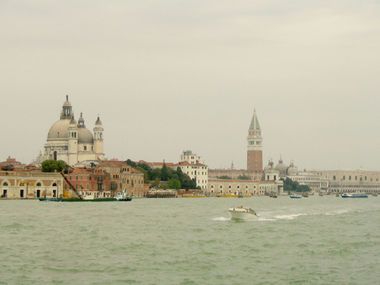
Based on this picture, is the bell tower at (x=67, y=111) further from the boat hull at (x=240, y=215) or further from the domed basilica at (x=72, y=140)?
the boat hull at (x=240, y=215)

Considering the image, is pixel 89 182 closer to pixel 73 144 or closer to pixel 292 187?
pixel 73 144

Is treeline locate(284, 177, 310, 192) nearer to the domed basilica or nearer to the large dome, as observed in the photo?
the domed basilica

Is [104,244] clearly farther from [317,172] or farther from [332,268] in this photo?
[317,172]

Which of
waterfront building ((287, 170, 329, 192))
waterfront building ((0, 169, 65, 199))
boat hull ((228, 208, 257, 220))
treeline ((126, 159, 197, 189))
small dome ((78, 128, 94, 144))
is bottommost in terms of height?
boat hull ((228, 208, 257, 220))

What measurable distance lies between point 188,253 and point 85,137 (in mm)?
86793

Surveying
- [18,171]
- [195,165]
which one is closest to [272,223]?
[18,171]

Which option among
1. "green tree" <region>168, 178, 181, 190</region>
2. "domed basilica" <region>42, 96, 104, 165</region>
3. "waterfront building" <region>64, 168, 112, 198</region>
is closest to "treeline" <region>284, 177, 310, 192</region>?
"domed basilica" <region>42, 96, 104, 165</region>

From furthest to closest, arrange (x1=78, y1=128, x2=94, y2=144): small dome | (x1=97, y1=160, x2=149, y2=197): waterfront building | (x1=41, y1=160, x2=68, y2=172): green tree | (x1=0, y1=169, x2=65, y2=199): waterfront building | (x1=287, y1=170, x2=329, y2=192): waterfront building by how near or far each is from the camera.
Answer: (x1=287, y1=170, x2=329, y2=192): waterfront building → (x1=78, y1=128, x2=94, y2=144): small dome → (x1=97, y1=160, x2=149, y2=197): waterfront building → (x1=41, y1=160, x2=68, y2=172): green tree → (x1=0, y1=169, x2=65, y2=199): waterfront building

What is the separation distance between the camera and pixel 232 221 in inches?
1540

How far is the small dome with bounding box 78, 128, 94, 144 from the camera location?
110m

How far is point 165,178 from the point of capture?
105 metres

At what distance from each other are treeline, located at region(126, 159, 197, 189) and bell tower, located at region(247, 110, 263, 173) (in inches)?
2264

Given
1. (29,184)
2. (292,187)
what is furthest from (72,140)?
(292,187)

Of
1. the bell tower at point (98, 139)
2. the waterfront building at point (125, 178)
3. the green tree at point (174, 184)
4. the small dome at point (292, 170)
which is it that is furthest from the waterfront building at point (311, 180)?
the waterfront building at point (125, 178)
